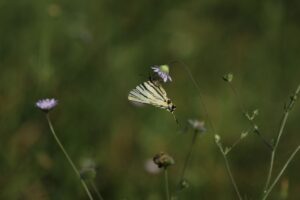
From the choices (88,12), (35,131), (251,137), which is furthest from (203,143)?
(88,12)

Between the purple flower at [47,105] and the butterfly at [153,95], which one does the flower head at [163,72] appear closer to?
the butterfly at [153,95]

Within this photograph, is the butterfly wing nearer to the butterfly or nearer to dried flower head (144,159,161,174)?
the butterfly

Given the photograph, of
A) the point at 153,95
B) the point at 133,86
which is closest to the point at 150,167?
the point at 133,86

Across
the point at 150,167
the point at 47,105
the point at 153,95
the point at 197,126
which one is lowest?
the point at 150,167

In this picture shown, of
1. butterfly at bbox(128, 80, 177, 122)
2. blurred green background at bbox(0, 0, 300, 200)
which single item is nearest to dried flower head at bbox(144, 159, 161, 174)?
blurred green background at bbox(0, 0, 300, 200)

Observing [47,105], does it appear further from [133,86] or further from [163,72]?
[133,86]

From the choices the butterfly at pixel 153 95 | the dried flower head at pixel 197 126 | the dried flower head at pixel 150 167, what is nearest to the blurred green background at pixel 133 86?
the dried flower head at pixel 150 167

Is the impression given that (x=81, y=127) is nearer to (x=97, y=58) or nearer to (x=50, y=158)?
(x=50, y=158)
